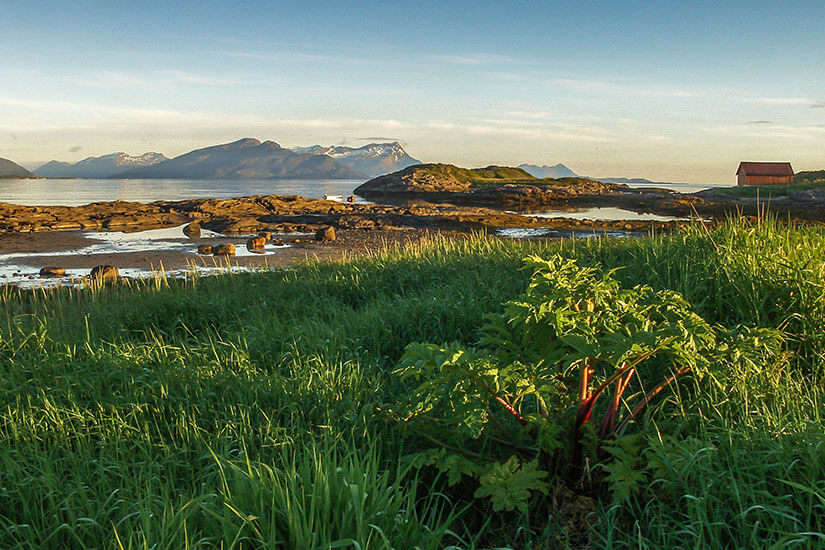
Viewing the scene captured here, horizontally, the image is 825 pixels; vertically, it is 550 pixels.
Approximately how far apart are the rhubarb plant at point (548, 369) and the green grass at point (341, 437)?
237 mm

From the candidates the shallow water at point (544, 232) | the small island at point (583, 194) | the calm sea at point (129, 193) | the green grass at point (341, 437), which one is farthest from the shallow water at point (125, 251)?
the calm sea at point (129, 193)

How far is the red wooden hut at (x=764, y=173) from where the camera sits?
216 ft

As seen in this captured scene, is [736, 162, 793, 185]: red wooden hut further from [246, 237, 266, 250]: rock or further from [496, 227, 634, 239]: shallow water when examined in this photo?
[246, 237, 266, 250]: rock

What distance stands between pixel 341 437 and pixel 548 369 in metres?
1.31

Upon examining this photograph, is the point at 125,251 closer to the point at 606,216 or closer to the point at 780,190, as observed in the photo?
the point at 606,216

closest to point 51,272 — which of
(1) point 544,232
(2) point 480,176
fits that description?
(1) point 544,232

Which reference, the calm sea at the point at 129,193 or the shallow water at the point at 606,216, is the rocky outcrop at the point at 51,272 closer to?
the shallow water at the point at 606,216

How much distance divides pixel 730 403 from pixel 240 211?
3288cm

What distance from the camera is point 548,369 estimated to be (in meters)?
3.19

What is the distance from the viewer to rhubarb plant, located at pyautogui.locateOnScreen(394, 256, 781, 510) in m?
2.68

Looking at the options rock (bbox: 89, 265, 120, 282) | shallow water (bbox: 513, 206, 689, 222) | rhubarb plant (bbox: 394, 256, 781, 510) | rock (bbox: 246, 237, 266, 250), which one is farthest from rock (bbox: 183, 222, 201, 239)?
rhubarb plant (bbox: 394, 256, 781, 510)

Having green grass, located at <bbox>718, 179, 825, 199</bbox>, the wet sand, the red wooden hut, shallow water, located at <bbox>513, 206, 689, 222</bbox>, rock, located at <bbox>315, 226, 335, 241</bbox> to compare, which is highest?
the red wooden hut

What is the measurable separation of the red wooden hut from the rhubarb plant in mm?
Answer: 73091

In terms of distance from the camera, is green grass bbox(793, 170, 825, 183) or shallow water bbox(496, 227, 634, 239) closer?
shallow water bbox(496, 227, 634, 239)
